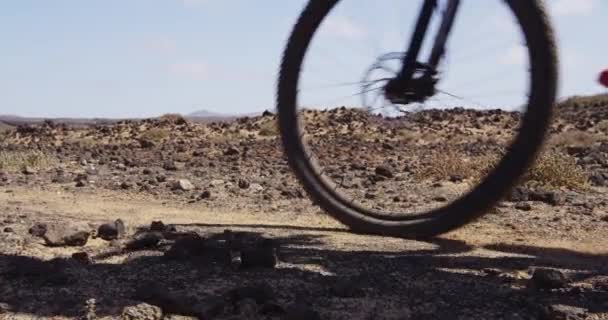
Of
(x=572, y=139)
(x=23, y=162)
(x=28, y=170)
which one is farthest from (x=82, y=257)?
(x=572, y=139)

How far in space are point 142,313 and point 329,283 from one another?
80cm

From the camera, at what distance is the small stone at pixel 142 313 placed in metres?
2.79

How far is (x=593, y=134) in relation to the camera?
1817 centimetres

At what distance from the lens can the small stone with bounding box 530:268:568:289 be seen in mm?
3293

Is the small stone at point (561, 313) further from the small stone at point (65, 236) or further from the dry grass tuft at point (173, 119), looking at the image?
the dry grass tuft at point (173, 119)

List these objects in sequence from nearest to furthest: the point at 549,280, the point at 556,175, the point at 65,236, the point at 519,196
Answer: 1. the point at 549,280
2. the point at 65,236
3. the point at 519,196
4. the point at 556,175

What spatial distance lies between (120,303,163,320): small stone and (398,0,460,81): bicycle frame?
6.37ft

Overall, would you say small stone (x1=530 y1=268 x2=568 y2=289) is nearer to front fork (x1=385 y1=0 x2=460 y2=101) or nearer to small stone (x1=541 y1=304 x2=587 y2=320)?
small stone (x1=541 y1=304 x2=587 y2=320)

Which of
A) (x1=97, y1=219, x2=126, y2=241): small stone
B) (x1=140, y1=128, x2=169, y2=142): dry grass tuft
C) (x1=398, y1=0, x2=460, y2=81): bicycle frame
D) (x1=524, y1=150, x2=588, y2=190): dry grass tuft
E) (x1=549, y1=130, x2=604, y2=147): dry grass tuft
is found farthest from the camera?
(x1=140, y1=128, x2=169, y2=142): dry grass tuft

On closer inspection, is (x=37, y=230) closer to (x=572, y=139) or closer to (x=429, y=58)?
(x=429, y=58)

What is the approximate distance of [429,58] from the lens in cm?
418

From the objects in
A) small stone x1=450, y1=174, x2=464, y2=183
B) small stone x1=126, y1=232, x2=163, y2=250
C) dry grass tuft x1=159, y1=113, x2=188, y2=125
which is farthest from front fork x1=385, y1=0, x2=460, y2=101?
dry grass tuft x1=159, y1=113, x2=188, y2=125

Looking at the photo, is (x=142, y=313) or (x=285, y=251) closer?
(x=142, y=313)

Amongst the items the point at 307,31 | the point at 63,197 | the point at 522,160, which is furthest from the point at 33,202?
the point at 522,160
